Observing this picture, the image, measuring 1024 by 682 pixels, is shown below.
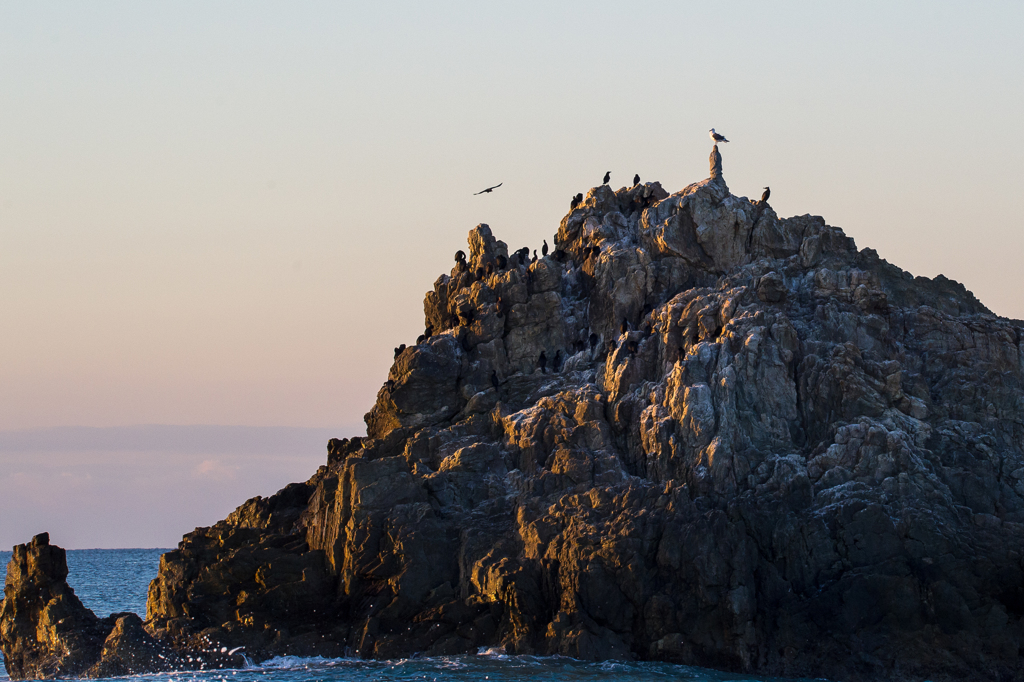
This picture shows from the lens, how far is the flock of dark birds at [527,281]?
6906 cm

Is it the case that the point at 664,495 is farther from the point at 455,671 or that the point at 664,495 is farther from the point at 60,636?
the point at 60,636

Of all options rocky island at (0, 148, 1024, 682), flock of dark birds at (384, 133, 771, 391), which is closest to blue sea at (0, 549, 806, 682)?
rocky island at (0, 148, 1024, 682)

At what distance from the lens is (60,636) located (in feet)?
206

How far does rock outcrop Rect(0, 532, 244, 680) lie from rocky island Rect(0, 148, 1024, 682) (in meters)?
0.13

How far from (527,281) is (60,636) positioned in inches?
1128

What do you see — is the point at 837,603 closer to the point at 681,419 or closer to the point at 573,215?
the point at 681,419

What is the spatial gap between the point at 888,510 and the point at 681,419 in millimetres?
9890

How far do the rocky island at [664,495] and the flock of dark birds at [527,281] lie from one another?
0.20 meters

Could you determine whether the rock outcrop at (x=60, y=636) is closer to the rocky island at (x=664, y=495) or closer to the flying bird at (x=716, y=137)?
the rocky island at (x=664, y=495)

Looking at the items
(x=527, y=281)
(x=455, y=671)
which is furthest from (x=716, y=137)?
(x=455, y=671)

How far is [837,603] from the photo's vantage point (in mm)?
56969

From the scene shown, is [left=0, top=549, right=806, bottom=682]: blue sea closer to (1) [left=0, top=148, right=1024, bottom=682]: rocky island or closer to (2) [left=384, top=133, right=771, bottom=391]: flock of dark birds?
(1) [left=0, top=148, right=1024, bottom=682]: rocky island

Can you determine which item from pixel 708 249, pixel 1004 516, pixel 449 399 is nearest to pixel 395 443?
pixel 449 399

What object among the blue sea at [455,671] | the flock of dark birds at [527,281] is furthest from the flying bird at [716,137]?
the blue sea at [455,671]
